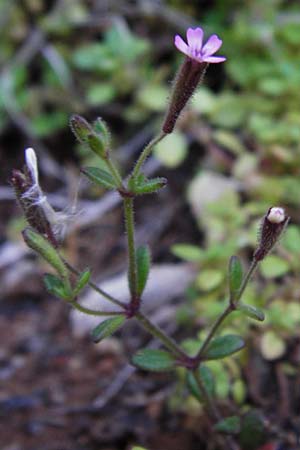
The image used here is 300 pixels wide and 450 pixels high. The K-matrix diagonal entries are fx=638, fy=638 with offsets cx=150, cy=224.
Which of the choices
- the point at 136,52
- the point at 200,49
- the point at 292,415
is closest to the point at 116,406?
the point at 292,415

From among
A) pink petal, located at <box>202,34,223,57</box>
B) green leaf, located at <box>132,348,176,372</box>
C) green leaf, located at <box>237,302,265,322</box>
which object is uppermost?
pink petal, located at <box>202,34,223,57</box>

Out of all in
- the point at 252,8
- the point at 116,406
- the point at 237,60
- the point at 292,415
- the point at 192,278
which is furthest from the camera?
the point at 252,8

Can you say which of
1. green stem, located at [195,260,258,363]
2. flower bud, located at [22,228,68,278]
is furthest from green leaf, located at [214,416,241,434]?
flower bud, located at [22,228,68,278]

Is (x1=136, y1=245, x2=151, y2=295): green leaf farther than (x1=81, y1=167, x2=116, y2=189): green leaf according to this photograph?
Yes

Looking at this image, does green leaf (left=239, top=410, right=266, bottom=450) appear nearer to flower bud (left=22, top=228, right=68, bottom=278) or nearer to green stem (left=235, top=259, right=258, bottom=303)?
green stem (left=235, top=259, right=258, bottom=303)

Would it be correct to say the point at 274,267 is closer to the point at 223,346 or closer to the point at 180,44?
the point at 223,346

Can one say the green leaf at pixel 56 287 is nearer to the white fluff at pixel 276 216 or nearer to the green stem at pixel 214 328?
the green stem at pixel 214 328

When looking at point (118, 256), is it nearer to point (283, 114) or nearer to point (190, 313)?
point (190, 313)
